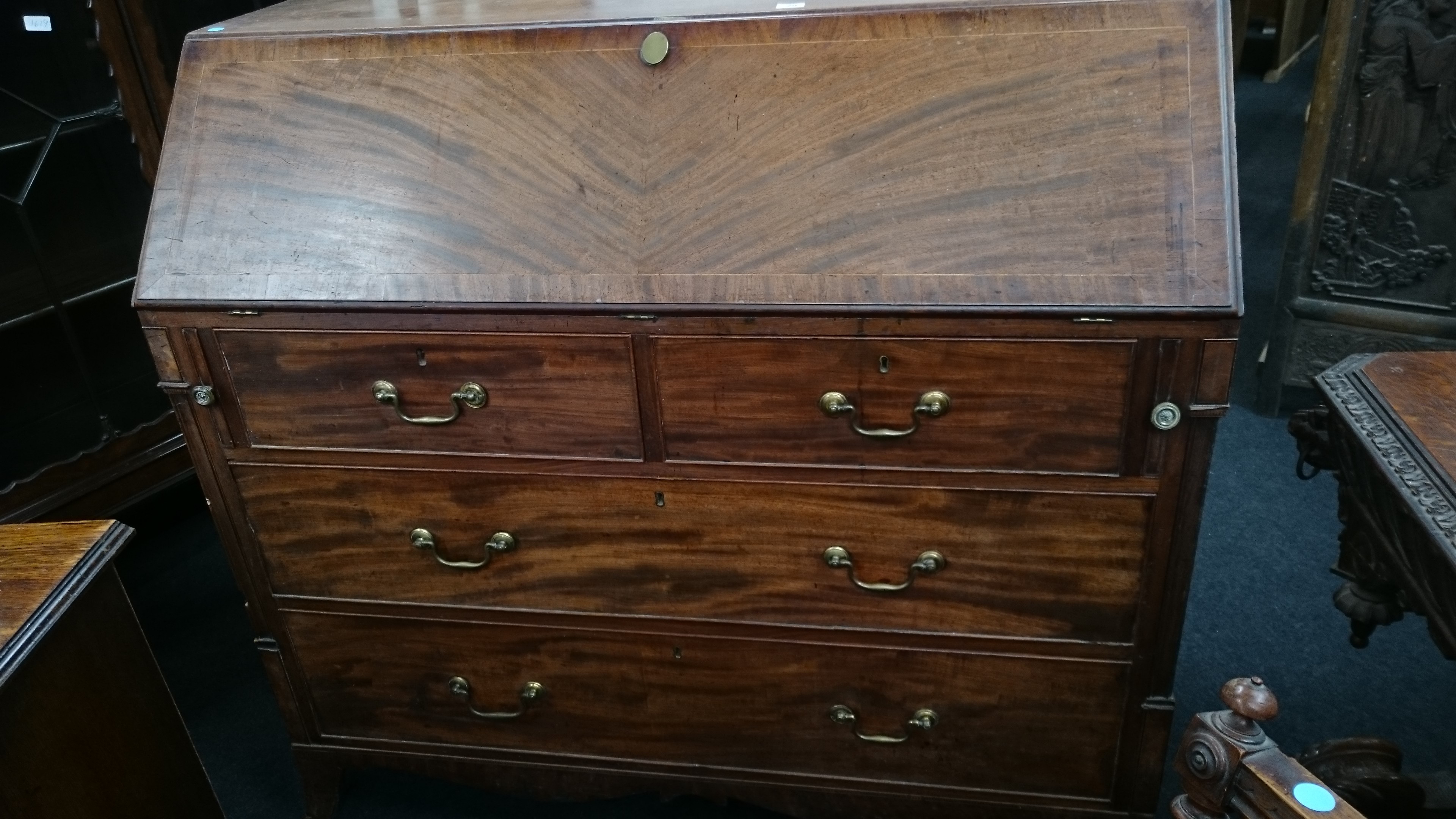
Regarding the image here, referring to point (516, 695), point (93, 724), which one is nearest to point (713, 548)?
point (516, 695)

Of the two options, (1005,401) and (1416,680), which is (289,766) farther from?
(1416,680)

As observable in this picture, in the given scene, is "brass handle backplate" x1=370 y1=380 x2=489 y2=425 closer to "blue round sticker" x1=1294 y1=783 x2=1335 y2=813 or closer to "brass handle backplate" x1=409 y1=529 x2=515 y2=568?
"brass handle backplate" x1=409 y1=529 x2=515 y2=568

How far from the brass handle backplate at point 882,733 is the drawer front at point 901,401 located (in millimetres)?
406

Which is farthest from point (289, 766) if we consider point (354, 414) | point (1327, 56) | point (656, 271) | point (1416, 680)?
point (1327, 56)

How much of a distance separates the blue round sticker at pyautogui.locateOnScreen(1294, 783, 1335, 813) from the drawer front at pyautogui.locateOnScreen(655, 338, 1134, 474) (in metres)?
0.54

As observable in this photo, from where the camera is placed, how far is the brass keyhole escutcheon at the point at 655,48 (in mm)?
1344

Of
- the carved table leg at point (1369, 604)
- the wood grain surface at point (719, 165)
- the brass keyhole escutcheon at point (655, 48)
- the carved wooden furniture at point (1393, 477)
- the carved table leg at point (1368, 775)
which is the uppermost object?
the brass keyhole escutcheon at point (655, 48)

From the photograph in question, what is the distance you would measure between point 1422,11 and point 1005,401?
5.72 feet

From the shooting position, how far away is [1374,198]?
2.44 m

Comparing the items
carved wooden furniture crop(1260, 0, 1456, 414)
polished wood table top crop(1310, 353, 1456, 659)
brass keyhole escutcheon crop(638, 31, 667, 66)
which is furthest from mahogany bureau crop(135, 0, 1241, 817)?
carved wooden furniture crop(1260, 0, 1456, 414)

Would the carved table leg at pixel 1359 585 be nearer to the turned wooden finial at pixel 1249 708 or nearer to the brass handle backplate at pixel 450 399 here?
the turned wooden finial at pixel 1249 708

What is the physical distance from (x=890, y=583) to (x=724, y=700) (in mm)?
341

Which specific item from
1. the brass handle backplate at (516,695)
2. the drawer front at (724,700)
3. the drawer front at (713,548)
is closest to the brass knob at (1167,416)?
the drawer front at (713,548)

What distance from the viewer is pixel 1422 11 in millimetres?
2248
